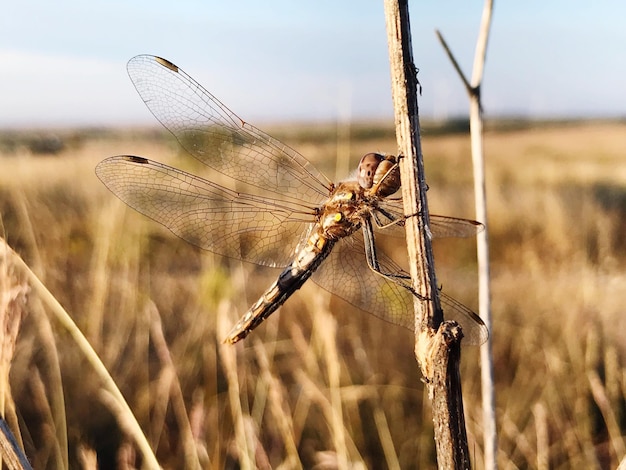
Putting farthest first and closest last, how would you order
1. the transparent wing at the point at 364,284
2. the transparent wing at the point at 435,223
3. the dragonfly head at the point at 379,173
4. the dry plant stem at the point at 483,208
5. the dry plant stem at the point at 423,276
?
the transparent wing at the point at 364,284
the transparent wing at the point at 435,223
the dragonfly head at the point at 379,173
the dry plant stem at the point at 483,208
the dry plant stem at the point at 423,276

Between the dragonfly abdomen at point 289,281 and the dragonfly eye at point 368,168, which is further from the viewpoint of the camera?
the dragonfly abdomen at point 289,281

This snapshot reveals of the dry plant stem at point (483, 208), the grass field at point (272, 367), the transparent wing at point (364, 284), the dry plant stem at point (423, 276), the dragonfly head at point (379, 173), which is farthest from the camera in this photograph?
the grass field at point (272, 367)

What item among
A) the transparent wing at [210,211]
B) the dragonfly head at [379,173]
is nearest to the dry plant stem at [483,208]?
the dragonfly head at [379,173]

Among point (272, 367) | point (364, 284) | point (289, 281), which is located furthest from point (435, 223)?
point (272, 367)

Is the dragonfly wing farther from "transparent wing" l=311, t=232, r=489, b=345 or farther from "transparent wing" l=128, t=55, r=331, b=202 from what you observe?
"transparent wing" l=128, t=55, r=331, b=202

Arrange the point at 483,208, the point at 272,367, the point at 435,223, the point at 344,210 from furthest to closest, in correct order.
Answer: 1. the point at 272,367
2. the point at 435,223
3. the point at 344,210
4. the point at 483,208

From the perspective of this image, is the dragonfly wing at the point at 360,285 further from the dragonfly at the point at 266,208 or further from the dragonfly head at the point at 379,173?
the dragonfly head at the point at 379,173

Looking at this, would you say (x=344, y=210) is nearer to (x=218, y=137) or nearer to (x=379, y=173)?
(x=379, y=173)
